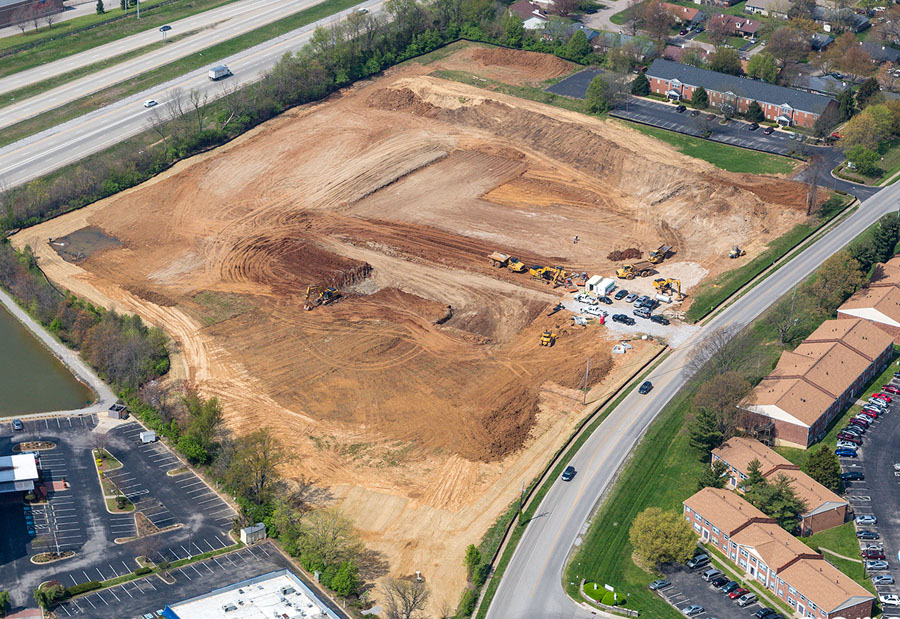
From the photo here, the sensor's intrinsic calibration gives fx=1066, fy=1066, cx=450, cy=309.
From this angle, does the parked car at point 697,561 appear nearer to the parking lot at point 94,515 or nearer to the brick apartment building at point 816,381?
the brick apartment building at point 816,381

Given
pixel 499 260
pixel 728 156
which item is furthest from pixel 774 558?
pixel 728 156

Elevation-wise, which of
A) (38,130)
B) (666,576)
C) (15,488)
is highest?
(38,130)

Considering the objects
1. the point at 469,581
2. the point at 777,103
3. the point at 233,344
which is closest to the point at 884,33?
the point at 777,103

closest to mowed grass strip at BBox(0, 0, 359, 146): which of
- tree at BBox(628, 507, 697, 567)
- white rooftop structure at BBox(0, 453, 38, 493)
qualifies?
white rooftop structure at BBox(0, 453, 38, 493)

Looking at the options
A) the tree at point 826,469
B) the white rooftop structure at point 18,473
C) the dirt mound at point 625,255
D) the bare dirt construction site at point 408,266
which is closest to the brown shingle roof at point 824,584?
the tree at point 826,469

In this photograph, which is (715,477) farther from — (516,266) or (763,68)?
(763,68)

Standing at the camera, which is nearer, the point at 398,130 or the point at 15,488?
the point at 15,488

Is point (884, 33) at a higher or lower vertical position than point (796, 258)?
higher

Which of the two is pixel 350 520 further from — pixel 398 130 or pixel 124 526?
pixel 398 130
